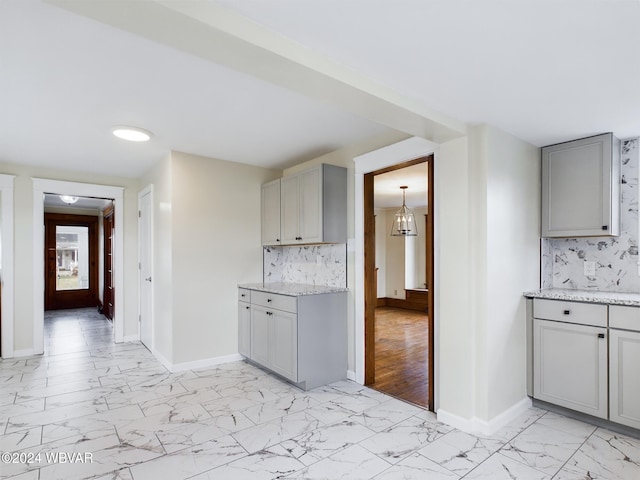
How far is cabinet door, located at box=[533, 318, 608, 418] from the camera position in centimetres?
254

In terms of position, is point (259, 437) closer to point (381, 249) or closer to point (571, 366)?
point (571, 366)

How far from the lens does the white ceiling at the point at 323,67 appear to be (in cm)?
139

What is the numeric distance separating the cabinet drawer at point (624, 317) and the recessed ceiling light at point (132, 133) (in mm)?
3866

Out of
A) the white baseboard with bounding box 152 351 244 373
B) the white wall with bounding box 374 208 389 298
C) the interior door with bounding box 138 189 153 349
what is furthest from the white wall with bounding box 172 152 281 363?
the white wall with bounding box 374 208 389 298

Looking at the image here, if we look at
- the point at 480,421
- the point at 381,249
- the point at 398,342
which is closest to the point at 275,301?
the point at 480,421

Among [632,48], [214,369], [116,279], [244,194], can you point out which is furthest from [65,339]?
[632,48]

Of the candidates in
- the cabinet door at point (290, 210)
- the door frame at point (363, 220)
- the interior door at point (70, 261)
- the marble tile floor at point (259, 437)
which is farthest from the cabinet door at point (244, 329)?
the interior door at point (70, 261)

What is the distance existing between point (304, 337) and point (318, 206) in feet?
4.01

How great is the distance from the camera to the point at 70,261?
7875 mm

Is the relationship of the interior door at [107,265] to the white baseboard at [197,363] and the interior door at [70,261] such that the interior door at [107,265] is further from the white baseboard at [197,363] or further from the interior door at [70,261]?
the white baseboard at [197,363]

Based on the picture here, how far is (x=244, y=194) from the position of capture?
4.31 metres

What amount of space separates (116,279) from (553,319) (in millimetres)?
5172

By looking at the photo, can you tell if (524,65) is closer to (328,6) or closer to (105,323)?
(328,6)

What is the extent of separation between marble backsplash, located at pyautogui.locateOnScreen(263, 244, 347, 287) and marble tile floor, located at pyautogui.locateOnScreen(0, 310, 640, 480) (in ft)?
3.55
